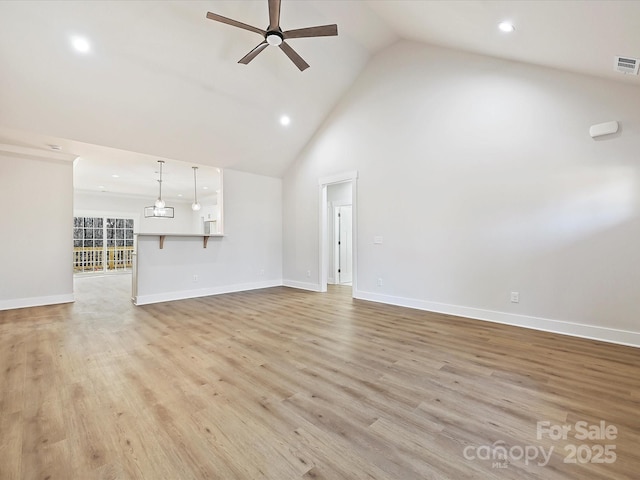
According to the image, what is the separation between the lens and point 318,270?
20.6 ft

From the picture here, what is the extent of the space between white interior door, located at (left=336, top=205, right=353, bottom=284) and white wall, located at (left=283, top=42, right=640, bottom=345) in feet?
6.48

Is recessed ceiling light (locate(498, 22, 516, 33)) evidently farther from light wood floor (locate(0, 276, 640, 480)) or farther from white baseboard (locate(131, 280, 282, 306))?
white baseboard (locate(131, 280, 282, 306))

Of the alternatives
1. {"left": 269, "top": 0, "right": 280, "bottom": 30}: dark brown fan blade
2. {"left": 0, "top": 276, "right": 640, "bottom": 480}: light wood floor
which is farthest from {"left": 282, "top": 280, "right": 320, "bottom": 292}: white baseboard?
{"left": 269, "top": 0, "right": 280, "bottom": 30}: dark brown fan blade

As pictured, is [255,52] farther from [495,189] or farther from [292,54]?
[495,189]

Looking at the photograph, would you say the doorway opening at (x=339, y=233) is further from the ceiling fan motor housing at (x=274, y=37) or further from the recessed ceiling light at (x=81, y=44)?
the recessed ceiling light at (x=81, y=44)

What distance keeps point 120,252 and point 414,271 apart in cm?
1047

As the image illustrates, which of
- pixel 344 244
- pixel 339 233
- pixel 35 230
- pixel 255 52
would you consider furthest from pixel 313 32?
pixel 35 230

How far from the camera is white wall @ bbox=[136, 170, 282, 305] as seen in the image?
17.5 feet

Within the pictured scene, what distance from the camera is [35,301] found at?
16.4 ft

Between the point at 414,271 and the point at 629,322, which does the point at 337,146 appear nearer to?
the point at 414,271

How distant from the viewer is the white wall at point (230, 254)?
5.32 meters

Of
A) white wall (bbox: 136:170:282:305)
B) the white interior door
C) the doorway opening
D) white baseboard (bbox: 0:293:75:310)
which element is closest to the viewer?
white baseboard (bbox: 0:293:75:310)

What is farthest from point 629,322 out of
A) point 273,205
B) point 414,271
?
point 273,205

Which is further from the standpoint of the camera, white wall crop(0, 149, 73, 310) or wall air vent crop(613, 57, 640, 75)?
white wall crop(0, 149, 73, 310)
